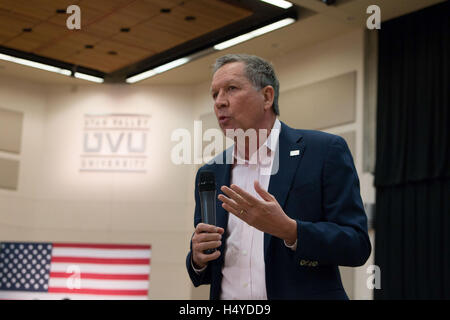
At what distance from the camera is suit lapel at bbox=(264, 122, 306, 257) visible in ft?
7.70

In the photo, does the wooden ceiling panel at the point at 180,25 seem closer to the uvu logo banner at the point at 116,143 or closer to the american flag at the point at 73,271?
the uvu logo banner at the point at 116,143

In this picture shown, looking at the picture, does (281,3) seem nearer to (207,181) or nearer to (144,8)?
(144,8)

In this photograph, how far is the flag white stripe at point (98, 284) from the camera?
40.5ft

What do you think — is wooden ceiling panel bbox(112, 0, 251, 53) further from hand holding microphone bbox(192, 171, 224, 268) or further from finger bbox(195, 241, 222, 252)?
finger bbox(195, 241, 222, 252)

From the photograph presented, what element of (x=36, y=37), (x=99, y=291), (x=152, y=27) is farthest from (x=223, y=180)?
(x=99, y=291)

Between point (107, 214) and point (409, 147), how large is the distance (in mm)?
6805

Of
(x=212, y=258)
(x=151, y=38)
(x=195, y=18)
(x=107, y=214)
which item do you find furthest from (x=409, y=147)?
(x=212, y=258)

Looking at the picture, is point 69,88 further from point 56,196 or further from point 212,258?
point 212,258

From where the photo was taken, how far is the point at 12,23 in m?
10.7

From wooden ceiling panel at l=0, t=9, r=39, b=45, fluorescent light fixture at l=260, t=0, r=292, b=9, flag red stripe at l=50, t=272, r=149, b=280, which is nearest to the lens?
fluorescent light fixture at l=260, t=0, r=292, b=9

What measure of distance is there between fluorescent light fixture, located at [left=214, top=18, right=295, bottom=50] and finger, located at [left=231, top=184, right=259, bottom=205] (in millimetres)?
8640

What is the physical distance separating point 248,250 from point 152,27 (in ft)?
29.4

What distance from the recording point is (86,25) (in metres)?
10.7

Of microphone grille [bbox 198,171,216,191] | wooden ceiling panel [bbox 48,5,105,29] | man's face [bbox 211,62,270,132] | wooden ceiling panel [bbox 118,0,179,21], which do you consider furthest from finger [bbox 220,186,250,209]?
wooden ceiling panel [bbox 48,5,105,29]
